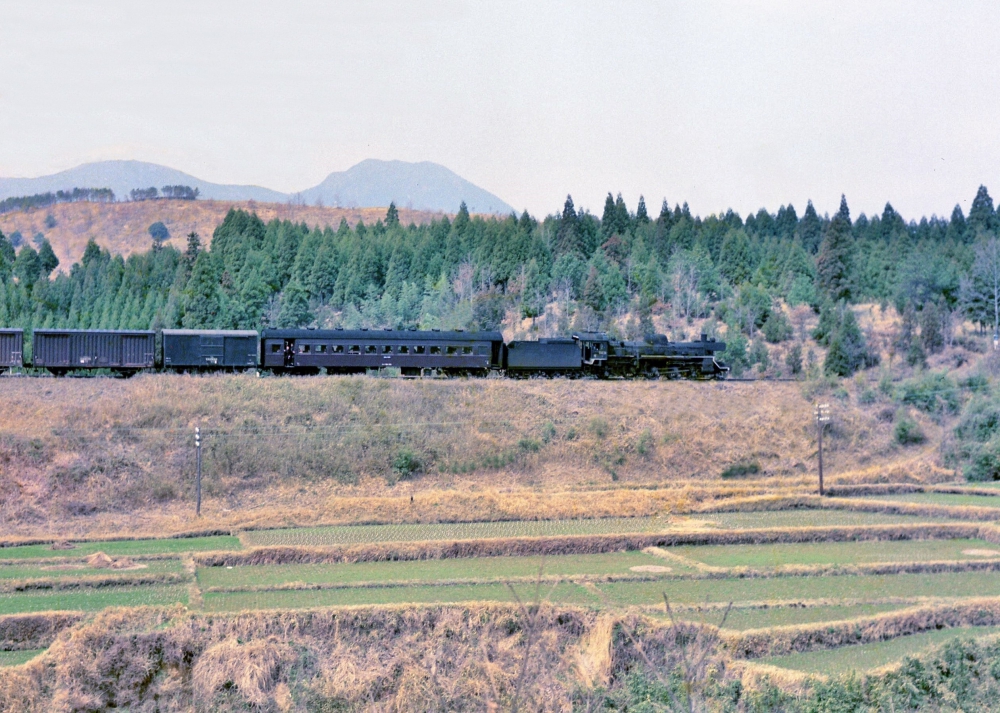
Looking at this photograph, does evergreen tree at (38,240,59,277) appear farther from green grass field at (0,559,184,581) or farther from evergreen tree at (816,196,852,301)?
green grass field at (0,559,184,581)

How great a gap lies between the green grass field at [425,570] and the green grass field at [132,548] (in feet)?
7.12

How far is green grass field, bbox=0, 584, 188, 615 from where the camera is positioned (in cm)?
1783

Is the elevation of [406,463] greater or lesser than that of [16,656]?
greater

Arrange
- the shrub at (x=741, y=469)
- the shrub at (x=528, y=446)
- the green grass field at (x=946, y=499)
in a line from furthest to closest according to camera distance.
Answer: the shrub at (x=741, y=469) → the shrub at (x=528, y=446) → the green grass field at (x=946, y=499)

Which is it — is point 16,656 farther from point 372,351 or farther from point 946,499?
point 946,499

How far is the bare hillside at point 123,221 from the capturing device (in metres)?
106

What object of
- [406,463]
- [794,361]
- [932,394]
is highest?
[794,361]

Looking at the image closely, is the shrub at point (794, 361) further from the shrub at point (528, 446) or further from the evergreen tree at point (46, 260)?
the evergreen tree at point (46, 260)

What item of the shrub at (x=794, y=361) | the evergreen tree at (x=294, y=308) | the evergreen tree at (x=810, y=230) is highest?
the evergreen tree at (x=810, y=230)

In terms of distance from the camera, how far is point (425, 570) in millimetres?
21375

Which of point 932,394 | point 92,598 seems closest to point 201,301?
point 932,394

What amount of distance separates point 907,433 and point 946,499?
8.95m

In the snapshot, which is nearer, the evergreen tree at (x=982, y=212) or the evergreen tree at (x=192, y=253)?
the evergreen tree at (x=192, y=253)

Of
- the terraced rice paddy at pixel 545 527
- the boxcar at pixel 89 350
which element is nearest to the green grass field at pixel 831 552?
the terraced rice paddy at pixel 545 527
